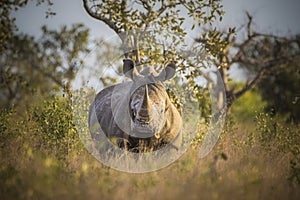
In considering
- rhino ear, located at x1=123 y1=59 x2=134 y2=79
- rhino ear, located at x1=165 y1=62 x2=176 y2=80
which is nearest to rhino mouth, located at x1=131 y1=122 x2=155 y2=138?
rhino ear, located at x1=123 y1=59 x2=134 y2=79

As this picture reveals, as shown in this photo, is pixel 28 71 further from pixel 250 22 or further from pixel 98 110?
pixel 98 110

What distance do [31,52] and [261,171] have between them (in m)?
19.0

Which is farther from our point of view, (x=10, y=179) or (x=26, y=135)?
(x=26, y=135)

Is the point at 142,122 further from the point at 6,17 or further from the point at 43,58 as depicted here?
the point at 43,58

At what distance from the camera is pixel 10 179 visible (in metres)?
5.96

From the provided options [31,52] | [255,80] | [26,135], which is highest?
[31,52]

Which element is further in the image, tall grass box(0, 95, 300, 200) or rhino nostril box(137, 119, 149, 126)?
rhino nostril box(137, 119, 149, 126)

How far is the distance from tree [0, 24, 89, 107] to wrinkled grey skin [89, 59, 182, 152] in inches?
417

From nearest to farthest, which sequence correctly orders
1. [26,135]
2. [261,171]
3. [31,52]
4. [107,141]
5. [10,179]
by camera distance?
[10,179], [261,171], [107,141], [26,135], [31,52]

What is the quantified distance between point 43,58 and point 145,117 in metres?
16.6

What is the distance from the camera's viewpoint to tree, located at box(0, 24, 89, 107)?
2019 centimetres

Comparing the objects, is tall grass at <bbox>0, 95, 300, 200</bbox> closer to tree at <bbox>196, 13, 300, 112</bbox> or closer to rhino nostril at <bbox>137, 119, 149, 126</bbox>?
rhino nostril at <bbox>137, 119, 149, 126</bbox>

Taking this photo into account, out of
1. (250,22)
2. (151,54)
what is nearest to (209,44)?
(151,54)

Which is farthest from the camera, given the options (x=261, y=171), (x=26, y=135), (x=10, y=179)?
(x=26, y=135)
